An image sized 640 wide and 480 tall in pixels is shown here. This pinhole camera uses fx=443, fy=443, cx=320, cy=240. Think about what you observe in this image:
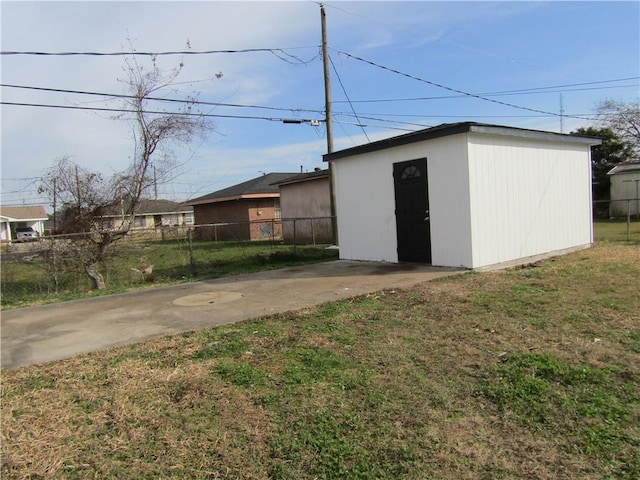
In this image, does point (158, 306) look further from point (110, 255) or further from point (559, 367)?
point (559, 367)

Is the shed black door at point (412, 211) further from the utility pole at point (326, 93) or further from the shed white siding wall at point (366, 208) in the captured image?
the utility pole at point (326, 93)

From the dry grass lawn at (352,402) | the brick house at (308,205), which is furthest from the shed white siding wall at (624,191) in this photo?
the dry grass lawn at (352,402)

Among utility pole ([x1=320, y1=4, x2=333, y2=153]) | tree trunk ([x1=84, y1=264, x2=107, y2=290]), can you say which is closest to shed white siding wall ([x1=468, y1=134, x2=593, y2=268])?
utility pole ([x1=320, y1=4, x2=333, y2=153])

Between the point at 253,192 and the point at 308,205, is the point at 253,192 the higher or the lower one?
the higher one

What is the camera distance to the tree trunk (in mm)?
9469

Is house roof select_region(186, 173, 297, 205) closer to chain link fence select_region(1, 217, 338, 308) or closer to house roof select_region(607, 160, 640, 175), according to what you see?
chain link fence select_region(1, 217, 338, 308)

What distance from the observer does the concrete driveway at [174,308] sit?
527 cm

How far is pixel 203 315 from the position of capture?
6285 millimetres

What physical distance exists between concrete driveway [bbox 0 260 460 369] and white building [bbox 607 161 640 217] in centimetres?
2372

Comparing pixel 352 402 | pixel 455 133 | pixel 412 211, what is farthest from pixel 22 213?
pixel 352 402

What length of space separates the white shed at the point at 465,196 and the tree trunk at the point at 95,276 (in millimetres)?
5924

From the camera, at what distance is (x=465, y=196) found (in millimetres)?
8727

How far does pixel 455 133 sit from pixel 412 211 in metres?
1.98

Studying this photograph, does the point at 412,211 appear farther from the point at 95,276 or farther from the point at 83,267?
the point at 83,267
